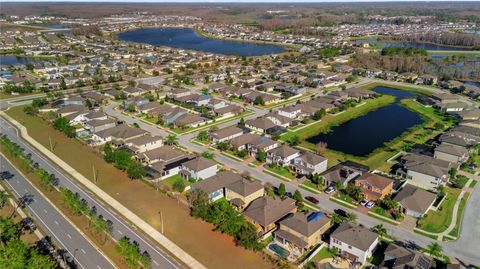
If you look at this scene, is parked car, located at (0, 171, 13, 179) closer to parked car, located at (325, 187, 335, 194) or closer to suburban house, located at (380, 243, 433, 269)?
parked car, located at (325, 187, 335, 194)

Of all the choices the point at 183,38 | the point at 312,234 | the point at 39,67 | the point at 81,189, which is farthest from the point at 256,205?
the point at 183,38

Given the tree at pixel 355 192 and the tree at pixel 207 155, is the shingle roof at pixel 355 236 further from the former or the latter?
the tree at pixel 207 155

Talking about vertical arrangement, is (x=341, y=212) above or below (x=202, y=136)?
below

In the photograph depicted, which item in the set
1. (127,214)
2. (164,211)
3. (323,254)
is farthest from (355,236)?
(127,214)

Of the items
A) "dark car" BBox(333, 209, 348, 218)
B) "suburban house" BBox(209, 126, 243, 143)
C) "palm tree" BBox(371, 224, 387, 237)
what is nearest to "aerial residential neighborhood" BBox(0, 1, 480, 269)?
"suburban house" BBox(209, 126, 243, 143)

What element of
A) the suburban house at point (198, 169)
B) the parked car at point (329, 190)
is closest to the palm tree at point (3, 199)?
the suburban house at point (198, 169)

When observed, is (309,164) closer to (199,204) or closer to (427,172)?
(427,172)
